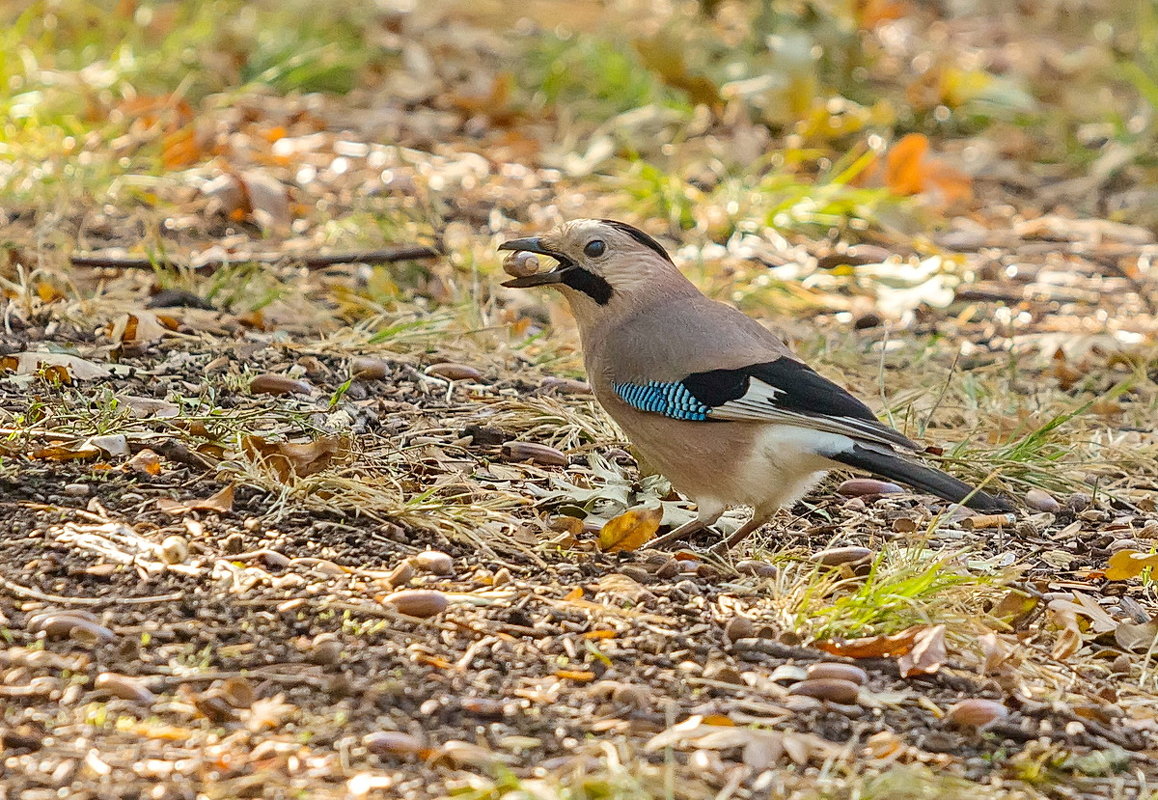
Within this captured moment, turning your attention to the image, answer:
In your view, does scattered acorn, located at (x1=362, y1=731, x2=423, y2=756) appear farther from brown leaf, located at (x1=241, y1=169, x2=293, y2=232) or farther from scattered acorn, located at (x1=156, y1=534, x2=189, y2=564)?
brown leaf, located at (x1=241, y1=169, x2=293, y2=232)

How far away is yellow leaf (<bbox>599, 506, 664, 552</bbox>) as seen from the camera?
368 cm

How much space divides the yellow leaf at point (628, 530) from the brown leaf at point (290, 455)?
71cm

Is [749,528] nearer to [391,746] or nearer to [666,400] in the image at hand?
[666,400]

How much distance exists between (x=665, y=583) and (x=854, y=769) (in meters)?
0.90

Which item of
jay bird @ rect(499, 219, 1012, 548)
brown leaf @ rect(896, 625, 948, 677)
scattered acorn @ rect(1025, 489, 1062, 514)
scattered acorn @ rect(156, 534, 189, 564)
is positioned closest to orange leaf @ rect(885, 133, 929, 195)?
scattered acorn @ rect(1025, 489, 1062, 514)

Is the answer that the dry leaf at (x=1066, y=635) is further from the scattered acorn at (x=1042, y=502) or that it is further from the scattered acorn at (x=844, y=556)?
the scattered acorn at (x=1042, y=502)

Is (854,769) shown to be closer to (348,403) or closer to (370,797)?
(370,797)

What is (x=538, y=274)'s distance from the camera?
414 centimetres

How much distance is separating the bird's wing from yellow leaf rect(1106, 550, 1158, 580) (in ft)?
2.04

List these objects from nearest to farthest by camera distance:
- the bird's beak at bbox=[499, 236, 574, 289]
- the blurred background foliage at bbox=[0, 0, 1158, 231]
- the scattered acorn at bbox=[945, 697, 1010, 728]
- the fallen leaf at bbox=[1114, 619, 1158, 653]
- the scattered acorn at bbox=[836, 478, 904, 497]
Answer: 1. the scattered acorn at bbox=[945, 697, 1010, 728]
2. the fallen leaf at bbox=[1114, 619, 1158, 653]
3. the bird's beak at bbox=[499, 236, 574, 289]
4. the scattered acorn at bbox=[836, 478, 904, 497]
5. the blurred background foliage at bbox=[0, 0, 1158, 231]

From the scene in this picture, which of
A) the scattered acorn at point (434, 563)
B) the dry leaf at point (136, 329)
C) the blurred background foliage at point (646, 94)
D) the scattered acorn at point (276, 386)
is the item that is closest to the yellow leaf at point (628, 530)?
the scattered acorn at point (434, 563)

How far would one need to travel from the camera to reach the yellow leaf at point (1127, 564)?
12.3 feet

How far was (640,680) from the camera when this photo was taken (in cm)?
296

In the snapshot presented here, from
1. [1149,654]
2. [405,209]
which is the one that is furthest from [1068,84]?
[1149,654]
